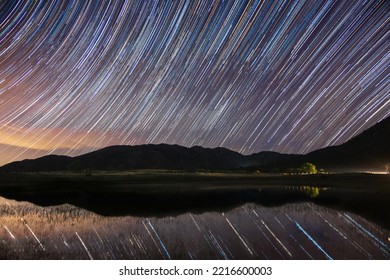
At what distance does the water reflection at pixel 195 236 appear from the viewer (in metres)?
11.9

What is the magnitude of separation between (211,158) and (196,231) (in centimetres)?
16140

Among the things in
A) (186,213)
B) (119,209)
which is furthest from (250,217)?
(119,209)

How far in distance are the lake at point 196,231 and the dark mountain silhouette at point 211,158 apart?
55778 millimetres

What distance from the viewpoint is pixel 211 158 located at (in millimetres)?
176250

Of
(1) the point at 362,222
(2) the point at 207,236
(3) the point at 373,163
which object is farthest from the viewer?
(3) the point at 373,163

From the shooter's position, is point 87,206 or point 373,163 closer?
point 87,206

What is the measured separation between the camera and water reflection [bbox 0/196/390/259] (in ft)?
39.0

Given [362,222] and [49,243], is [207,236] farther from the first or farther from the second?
[362,222]

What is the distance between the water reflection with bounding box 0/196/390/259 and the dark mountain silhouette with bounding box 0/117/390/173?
5780 cm

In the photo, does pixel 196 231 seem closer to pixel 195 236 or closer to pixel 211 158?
pixel 195 236

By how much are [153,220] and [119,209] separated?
14.3 ft

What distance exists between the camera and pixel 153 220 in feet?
57.4

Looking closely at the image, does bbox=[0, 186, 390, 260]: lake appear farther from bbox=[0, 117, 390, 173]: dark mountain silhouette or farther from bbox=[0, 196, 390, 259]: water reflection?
bbox=[0, 117, 390, 173]: dark mountain silhouette

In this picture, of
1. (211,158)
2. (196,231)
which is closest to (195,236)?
(196,231)
